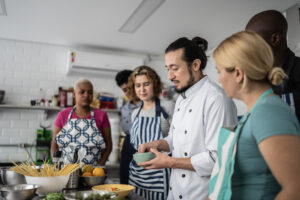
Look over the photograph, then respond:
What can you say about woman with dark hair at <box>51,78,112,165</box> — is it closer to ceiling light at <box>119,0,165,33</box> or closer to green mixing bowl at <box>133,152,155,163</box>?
ceiling light at <box>119,0,165,33</box>

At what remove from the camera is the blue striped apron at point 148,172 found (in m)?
2.17

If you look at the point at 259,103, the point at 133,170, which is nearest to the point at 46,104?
the point at 133,170

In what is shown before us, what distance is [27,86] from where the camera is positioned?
15.2ft

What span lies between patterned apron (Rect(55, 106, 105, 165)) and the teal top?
1893mm

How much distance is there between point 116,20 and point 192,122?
2461 mm

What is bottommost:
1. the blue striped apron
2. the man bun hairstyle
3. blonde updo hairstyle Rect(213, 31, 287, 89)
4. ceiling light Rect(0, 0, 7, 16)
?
the blue striped apron

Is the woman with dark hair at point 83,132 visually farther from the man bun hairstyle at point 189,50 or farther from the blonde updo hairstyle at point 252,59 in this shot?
the blonde updo hairstyle at point 252,59

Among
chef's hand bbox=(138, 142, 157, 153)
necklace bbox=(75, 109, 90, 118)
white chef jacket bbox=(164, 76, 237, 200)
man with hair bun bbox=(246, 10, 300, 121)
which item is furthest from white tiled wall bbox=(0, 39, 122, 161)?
man with hair bun bbox=(246, 10, 300, 121)

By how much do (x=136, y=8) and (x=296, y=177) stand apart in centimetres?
284

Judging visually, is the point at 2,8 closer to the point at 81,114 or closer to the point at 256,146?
the point at 81,114

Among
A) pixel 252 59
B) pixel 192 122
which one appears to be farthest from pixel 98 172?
pixel 252 59

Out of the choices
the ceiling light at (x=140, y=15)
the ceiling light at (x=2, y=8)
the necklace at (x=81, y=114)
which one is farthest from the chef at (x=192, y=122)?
the ceiling light at (x=2, y=8)

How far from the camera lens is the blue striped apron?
2166 mm

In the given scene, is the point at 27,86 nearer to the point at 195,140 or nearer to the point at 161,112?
the point at 161,112
